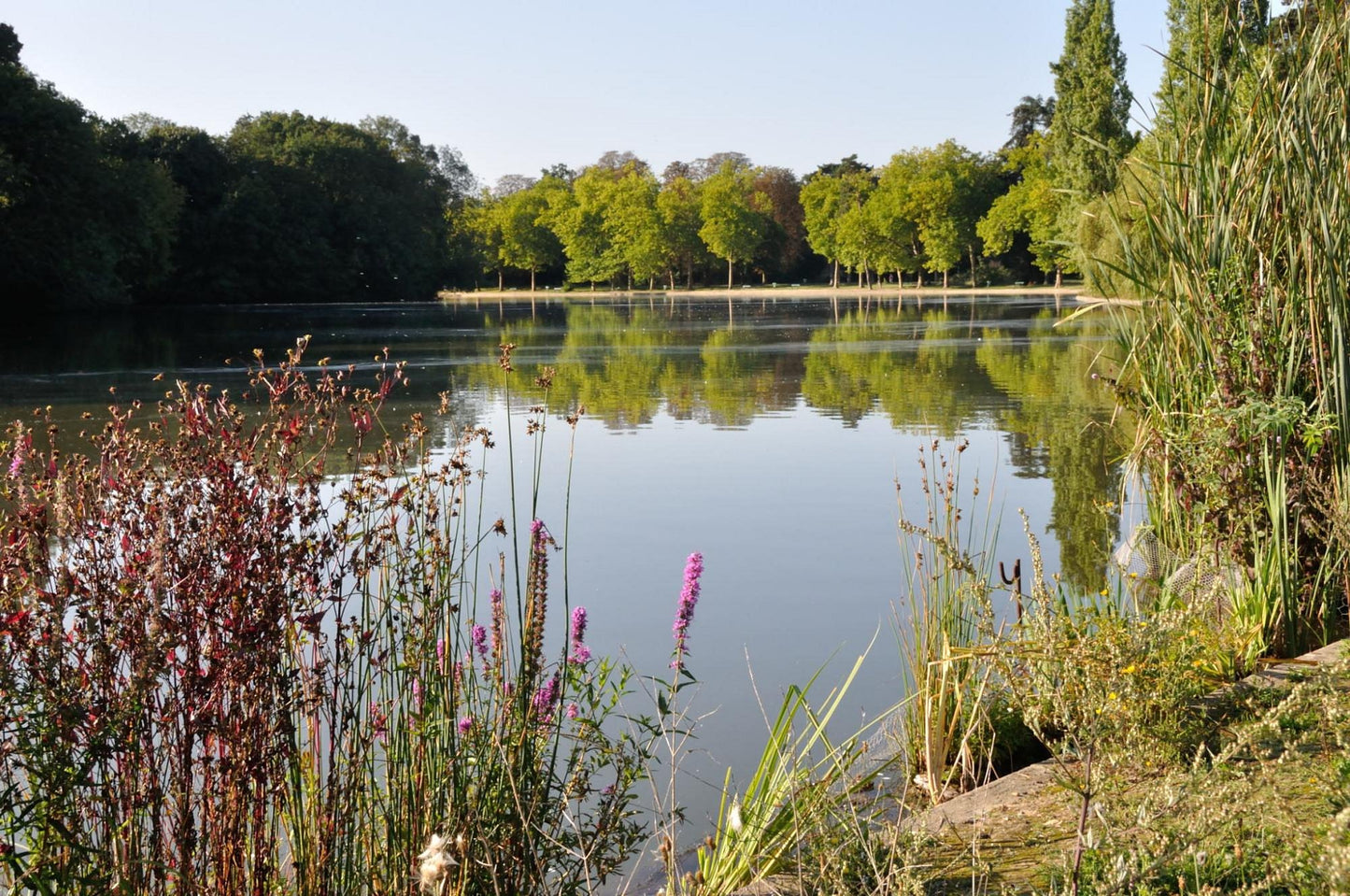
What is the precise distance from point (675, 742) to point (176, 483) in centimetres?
223

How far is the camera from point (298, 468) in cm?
304

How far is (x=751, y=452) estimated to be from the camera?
12.1m

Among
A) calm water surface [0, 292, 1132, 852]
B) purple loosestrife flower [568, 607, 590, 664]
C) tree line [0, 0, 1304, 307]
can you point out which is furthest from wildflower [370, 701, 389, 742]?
tree line [0, 0, 1304, 307]

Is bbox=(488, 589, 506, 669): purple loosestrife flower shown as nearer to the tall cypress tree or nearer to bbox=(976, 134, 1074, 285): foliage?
the tall cypress tree

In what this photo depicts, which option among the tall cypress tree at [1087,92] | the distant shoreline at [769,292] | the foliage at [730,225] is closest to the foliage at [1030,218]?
the distant shoreline at [769,292]

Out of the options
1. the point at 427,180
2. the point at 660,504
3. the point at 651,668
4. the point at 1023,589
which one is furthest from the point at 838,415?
the point at 427,180

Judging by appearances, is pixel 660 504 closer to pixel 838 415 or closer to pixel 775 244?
pixel 838 415

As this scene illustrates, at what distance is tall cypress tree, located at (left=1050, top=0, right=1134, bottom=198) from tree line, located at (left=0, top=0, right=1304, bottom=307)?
0.32 feet

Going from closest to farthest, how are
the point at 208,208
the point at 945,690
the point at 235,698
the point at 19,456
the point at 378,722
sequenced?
the point at 235,698
the point at 19,456
the point at 378,722
the point at 945,690
the point at 208,208

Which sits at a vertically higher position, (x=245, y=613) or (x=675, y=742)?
(x=245, y=613)

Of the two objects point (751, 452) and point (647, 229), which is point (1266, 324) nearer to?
point (751, 452)

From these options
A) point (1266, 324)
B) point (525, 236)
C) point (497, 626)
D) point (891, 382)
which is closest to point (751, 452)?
point (891, 382)

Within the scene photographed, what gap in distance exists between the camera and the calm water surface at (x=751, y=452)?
593cm

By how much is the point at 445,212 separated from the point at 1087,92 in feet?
148
